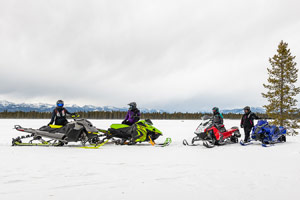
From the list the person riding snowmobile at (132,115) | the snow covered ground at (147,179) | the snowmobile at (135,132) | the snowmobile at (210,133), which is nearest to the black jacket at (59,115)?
the snowmobile at (135,132)

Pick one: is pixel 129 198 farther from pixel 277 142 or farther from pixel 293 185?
pixel 277 142

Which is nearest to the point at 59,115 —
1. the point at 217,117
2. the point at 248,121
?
the point at 217,117

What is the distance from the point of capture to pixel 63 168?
16.5 feet

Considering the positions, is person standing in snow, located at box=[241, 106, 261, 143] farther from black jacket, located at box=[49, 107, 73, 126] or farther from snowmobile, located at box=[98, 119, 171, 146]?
black jacket, located at box=[49, 107, 73, 126]

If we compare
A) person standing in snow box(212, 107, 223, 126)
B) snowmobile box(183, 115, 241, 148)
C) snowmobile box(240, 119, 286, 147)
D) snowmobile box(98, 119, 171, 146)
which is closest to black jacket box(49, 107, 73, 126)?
snowmobile box(98, 119, 171, 146)

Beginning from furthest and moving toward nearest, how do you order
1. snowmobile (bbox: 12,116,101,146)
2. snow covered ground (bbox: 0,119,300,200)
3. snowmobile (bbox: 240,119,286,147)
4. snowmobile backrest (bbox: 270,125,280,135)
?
snowmobile backrest (bbox: 270,125,280,135) < snowmobile (bbox: 240,119,286,147) < snowmobile (bbox: 12,116,101,146) < snow covered ground (bbox: 0,119,300,200)

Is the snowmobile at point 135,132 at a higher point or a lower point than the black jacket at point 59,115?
lower

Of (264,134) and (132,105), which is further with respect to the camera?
(132,105)

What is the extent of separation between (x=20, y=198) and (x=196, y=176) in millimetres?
3201

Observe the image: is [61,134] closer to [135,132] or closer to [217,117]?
[135,132]

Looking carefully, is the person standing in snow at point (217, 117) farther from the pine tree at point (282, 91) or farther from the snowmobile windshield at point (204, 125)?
the pine tree at point (282, 91)

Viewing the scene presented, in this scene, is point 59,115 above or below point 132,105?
below

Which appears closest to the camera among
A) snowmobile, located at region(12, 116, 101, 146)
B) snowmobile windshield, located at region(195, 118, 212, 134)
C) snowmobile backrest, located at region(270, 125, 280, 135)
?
snowmobile, located at region(12, 116, 101, 146)

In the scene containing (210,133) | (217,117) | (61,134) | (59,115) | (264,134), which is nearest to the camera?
(61,134)
